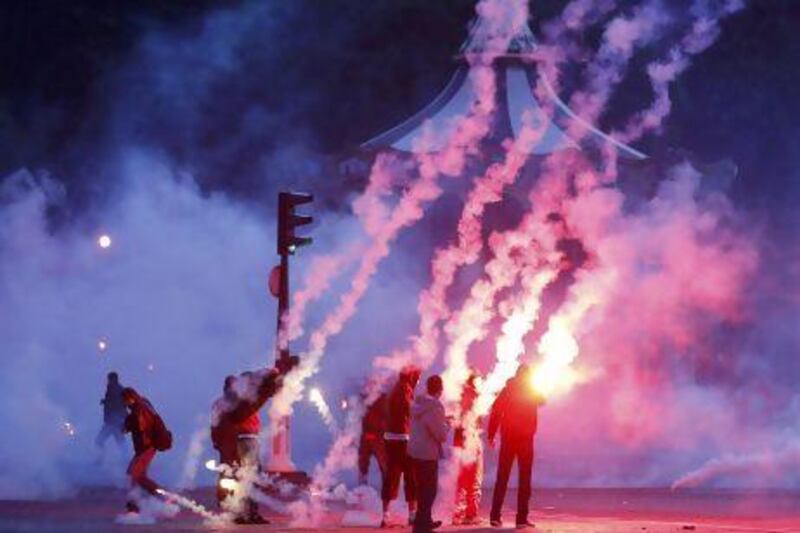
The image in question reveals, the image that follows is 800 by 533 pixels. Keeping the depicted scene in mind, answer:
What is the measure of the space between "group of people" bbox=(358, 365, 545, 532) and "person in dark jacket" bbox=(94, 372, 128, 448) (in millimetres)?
9787

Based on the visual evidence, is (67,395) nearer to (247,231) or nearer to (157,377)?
(157,377)

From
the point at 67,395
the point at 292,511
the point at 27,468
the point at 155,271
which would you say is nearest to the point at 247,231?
the point at 155,271

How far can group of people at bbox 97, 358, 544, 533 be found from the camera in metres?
20.6

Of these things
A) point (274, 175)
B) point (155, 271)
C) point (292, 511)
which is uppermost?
point (274, 175)

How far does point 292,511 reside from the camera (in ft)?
78.7

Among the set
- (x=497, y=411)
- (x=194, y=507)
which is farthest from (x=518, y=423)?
(x=194, y=507)

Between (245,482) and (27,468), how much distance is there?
33.6 feet

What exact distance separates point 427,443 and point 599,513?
5.32 m

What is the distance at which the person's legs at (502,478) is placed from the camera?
22.0 m

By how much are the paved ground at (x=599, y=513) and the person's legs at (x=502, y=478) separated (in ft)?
1.54

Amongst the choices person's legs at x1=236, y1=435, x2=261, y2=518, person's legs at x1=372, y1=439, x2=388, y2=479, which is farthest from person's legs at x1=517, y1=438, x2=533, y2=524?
person's legs at x1=236, y1=435, x2=261, y2=518

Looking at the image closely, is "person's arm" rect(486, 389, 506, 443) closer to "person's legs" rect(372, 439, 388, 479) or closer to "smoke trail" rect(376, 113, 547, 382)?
"person's legs" rect(372, 439, 388, 479)

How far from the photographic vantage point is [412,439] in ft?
67.8

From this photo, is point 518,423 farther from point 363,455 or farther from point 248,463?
point 363,455
